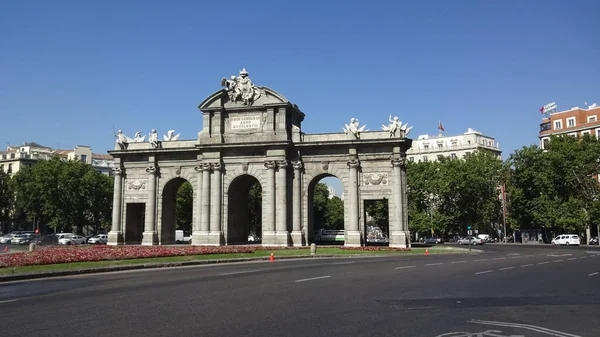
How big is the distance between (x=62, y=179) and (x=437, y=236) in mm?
68572

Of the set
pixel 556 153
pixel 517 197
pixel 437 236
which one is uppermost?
pixel 556 153

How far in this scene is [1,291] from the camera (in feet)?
49.7

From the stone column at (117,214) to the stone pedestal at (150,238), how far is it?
9.69 ft

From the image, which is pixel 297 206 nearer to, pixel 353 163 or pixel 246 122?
pixel 353 163

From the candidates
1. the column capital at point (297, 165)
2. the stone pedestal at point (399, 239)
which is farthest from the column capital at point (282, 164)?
the stone pedestal at point (399, 239)

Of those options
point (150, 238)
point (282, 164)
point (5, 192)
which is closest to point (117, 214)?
point (150, 238)

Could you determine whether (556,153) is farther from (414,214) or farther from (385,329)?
(385,329)

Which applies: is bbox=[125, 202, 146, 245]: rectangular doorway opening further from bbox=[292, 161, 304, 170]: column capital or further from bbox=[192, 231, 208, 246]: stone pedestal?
bbox=[292, 161, 304, 170]: column capital

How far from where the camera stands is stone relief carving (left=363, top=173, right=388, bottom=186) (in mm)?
45062

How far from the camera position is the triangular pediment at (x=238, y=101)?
46.3m

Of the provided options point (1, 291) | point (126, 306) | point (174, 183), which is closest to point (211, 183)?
point (174, 183)

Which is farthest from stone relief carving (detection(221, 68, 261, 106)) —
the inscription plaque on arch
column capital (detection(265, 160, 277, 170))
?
column capital (detection(265, 160, 277, 170))

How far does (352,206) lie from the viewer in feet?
147

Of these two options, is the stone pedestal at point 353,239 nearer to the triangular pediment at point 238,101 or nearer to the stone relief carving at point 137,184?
the triangular pediment at point 238,101
